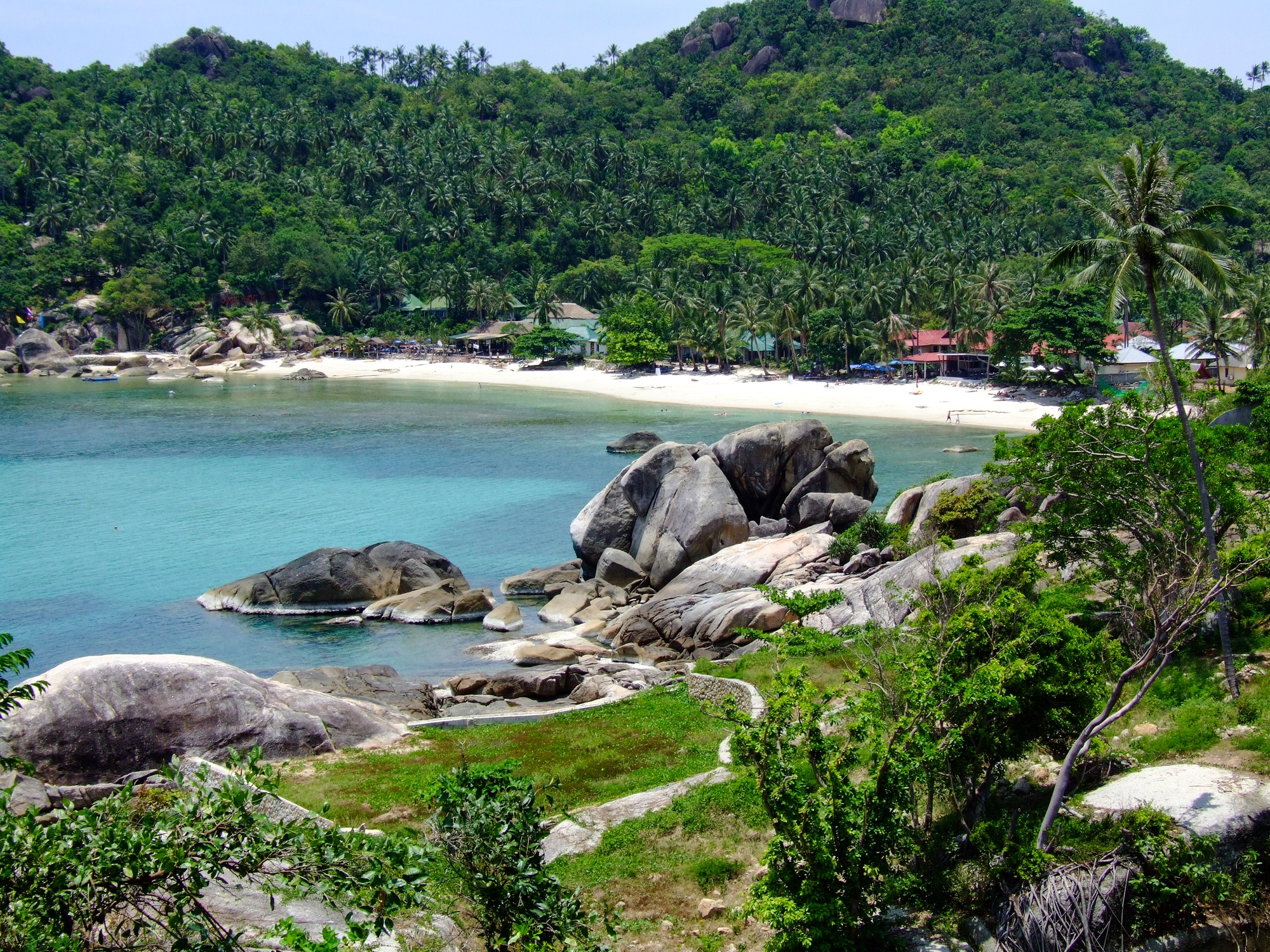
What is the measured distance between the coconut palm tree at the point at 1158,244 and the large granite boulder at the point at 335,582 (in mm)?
25164

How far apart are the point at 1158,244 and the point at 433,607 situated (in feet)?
82.9

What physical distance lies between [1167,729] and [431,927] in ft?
38.7

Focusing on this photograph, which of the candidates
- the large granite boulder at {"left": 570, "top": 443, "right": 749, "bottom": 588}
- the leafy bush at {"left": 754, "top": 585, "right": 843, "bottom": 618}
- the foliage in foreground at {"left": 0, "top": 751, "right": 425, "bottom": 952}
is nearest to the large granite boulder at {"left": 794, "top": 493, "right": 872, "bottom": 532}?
the large granite boulder at {"left": 570, "top": 443, "right": 749, "bottom": 588}

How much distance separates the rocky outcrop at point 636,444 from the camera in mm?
63250

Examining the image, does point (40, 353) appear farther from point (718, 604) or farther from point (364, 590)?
point (718, 604)

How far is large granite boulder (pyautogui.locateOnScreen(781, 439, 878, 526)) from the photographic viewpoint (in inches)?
1560

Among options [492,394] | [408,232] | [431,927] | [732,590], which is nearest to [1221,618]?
[431,927]

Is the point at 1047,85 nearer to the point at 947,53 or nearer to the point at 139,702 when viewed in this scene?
the point at 947,53

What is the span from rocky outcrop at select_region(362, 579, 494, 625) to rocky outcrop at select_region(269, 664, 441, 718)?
685 centimetres

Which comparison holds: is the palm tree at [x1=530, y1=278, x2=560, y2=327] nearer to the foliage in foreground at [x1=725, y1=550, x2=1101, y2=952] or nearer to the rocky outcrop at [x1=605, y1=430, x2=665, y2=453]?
the rocky outcrop at [x1=605, y1=430, x2=665, y2=453]

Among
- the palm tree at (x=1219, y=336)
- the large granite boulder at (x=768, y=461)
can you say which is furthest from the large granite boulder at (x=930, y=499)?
the palm tree at (x=1219, y=336)

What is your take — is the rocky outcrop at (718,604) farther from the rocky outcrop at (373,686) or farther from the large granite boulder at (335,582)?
the large granite boulder at (335,582)

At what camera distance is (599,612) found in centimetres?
3419

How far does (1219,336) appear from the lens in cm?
6925
